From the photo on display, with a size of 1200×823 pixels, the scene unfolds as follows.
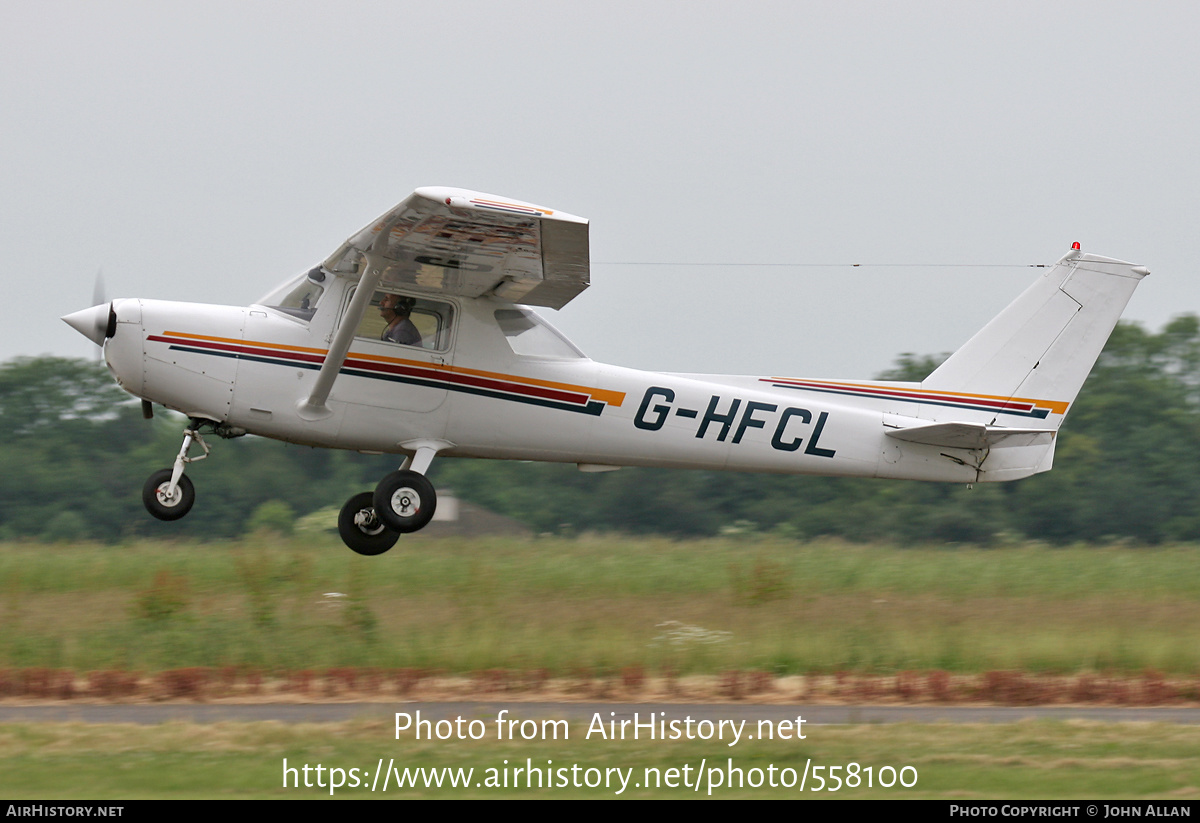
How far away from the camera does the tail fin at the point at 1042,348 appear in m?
12.9

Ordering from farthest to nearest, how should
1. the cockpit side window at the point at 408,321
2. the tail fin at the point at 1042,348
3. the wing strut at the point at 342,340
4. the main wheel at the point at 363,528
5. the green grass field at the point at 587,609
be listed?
1. the tail fin at the point at 1042,348
2. the main wheel at the point at 363,528
3. the cockpit side window at the point at 408,321
4. the green grass field at the point at 587,609
5. the wing strut at the point at 342,340

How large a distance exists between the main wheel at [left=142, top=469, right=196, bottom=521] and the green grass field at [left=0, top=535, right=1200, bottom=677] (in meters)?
1.10

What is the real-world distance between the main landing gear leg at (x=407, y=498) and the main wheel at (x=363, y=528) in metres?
0.88

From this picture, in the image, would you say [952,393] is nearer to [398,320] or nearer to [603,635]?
[603,635]

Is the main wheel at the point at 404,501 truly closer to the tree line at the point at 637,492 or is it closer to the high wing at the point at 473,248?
the high wing at the point at 473,248

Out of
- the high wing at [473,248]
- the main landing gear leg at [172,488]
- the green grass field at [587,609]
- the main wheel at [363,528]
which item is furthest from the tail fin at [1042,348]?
the main landing gear leg at [172,488]

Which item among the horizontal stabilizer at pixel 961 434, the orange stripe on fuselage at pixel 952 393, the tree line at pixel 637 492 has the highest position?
the orange stripe on fuselage at pixel 952 393

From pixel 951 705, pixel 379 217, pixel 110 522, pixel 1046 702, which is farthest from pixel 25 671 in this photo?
pixel 110 522

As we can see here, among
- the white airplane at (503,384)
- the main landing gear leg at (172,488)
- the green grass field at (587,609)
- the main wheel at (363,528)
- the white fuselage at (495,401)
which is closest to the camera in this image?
the green grass field at (587,609)

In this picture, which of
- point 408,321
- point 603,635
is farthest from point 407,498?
point 603,635

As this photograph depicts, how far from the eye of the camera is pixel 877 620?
13266 millimetres

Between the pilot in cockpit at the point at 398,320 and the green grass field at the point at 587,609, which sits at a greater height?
the pilot in cockpit at the point at 398,320

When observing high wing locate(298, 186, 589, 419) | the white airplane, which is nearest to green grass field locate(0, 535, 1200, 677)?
the white airplane

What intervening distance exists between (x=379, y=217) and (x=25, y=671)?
471 cm
